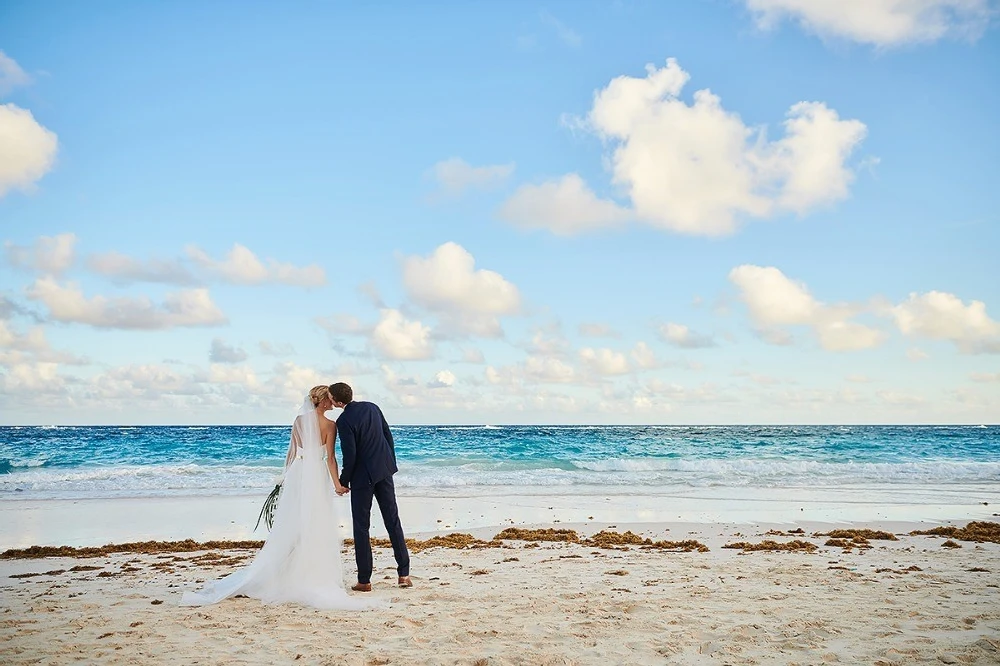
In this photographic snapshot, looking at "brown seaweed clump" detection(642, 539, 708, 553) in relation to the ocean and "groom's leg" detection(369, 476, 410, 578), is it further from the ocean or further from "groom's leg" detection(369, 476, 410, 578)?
the ocean

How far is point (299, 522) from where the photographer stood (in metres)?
6.52

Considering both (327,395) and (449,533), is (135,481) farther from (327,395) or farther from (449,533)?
(327,395)

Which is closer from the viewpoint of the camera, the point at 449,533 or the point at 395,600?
the point at 395,600

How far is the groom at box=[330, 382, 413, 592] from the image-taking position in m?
6.68

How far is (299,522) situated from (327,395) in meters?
1.20

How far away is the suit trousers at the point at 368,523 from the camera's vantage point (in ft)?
22.0

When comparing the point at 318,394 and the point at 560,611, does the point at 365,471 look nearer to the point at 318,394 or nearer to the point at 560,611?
the point at 318,394

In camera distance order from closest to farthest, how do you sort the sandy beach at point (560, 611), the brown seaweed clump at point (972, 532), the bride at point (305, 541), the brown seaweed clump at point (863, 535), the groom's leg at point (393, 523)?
the sandy beach at point (560, 611) → the bride at point (305, 541) → the groom's leg at point (393, 523) → the brown seaweed clump at point (972, 532) → the brown seaweed clump at point (863, 535)

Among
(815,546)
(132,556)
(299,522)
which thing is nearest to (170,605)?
(299,522)

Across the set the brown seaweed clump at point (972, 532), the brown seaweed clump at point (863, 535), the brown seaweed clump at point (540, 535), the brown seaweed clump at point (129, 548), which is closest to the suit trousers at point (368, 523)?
the brown seaweed clump at point (540, 535)

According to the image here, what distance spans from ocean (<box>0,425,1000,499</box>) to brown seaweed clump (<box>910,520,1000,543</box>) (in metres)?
7.18

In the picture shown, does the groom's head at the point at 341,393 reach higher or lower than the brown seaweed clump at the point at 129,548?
higher

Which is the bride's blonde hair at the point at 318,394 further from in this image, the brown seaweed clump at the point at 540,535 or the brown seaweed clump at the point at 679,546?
the brown seaweed clump at the point at 679,546

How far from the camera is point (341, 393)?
267 inches
